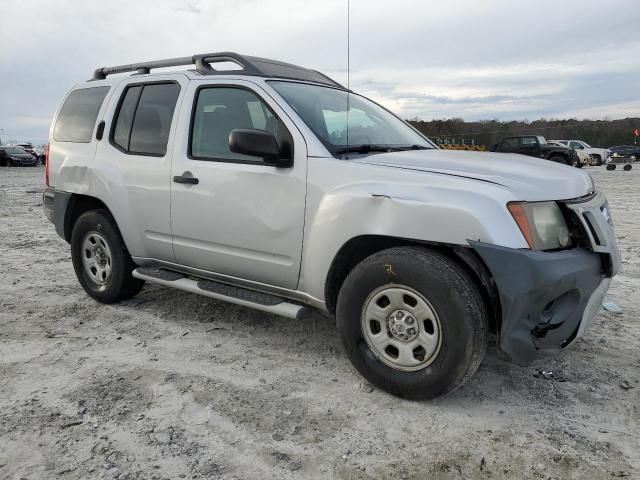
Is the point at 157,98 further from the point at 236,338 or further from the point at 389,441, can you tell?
the point at 389,441

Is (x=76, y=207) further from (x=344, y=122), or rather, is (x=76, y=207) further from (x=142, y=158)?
(x=344, y=122)

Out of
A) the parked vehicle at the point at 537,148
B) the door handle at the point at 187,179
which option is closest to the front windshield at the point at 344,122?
the door handle at the point at 187,179

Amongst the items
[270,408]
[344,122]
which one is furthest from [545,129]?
[270,408]

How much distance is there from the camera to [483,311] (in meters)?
2.71

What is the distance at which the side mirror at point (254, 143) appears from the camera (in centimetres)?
312

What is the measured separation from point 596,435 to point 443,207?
1323 mm

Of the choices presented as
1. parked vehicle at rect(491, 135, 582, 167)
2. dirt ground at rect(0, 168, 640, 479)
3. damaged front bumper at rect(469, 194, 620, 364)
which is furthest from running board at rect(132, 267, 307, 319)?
parked vehicle at rect(491, 135, 582, 167)

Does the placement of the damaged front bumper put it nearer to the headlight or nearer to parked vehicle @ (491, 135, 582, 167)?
the headlight

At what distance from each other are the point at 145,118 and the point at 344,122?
5.34 feet

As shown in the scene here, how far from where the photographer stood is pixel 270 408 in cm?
287

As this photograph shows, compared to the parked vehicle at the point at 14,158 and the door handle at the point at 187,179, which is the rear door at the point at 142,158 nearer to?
the door handle at the point at 187,179

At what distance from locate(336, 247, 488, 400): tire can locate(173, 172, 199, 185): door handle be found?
1379mm

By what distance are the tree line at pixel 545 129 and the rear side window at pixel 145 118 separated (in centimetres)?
3387

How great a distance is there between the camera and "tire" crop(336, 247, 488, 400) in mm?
2666
